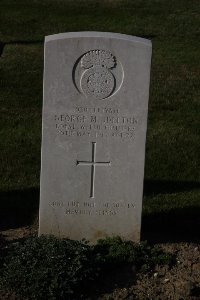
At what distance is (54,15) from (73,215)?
552 inches

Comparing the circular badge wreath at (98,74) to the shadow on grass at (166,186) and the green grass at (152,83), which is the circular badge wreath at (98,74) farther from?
the shadow on grass at (166,186)

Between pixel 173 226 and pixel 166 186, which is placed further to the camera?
pixel 166 186

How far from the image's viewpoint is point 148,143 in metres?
9.80

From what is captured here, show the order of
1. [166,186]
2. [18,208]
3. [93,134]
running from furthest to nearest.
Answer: [166,186] → [18,208] → [93,134]

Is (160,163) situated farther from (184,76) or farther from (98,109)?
(184,76)

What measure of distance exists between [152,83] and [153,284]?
7.51 m

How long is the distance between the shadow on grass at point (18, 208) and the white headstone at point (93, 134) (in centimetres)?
84

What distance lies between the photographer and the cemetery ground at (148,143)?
5992mm

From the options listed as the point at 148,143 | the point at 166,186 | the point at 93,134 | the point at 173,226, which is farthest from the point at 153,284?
the point at 148,143

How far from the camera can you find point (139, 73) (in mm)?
6129

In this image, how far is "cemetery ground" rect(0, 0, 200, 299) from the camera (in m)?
5.99

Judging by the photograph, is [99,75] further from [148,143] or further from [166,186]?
[148,143]

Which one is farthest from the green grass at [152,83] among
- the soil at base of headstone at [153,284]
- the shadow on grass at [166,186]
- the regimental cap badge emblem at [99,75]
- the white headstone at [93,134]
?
the regimental cap badge emblem at [99,75]

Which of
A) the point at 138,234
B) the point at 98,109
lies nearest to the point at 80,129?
the point at 98,109
